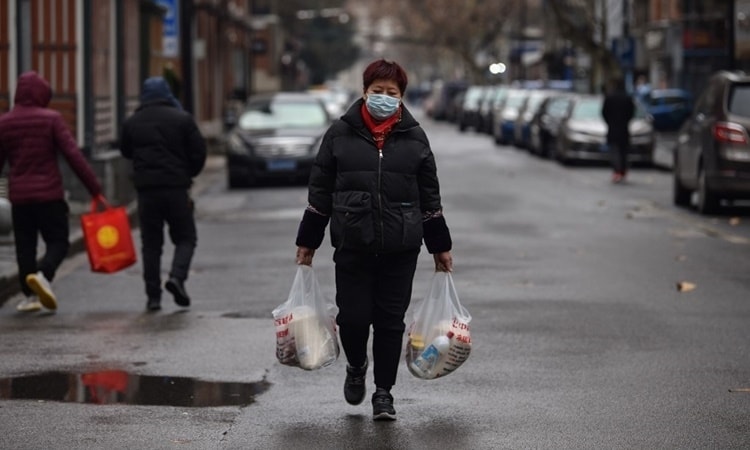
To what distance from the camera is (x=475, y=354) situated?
32.6ft

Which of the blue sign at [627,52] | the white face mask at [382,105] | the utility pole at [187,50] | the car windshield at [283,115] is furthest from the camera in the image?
the blue sign at [627,52]

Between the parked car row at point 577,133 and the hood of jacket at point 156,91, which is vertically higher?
the hood of jacket at point 156,91

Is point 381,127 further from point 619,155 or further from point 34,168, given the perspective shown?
point 619,155

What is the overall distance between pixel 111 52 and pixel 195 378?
17350 millimetres

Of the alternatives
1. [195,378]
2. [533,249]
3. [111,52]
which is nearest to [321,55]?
A: [111,52]

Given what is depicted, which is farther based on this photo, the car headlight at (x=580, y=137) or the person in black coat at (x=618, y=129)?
the car headlight at (x=580, y=137)

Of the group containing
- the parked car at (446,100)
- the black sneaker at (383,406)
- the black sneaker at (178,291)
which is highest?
the black sneaker at (383,406)

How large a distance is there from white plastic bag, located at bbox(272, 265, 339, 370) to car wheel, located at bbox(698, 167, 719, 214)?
13.3 meters

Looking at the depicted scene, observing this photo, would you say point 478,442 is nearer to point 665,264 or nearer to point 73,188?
point 665,264

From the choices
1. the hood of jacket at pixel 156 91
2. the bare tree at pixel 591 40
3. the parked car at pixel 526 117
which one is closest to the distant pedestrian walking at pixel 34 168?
the hood of jacket at pixel 156 91

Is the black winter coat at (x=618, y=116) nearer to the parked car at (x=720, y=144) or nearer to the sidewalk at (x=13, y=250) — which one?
the parked car at (x=720, y=144)

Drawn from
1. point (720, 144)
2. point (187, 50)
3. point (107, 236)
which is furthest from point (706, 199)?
point (187, 50)

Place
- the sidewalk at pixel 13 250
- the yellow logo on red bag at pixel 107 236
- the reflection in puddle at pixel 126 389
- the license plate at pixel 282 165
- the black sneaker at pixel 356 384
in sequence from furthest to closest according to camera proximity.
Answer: the license plate at pixel 282 165 → the sidewalk at pixel 13 250 → the yellow logo on red bag at pixel 107 236 → the reflection in puddle at pixel 126 389 → the black sneaker at pixel 356 384

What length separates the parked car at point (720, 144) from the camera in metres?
20.0
